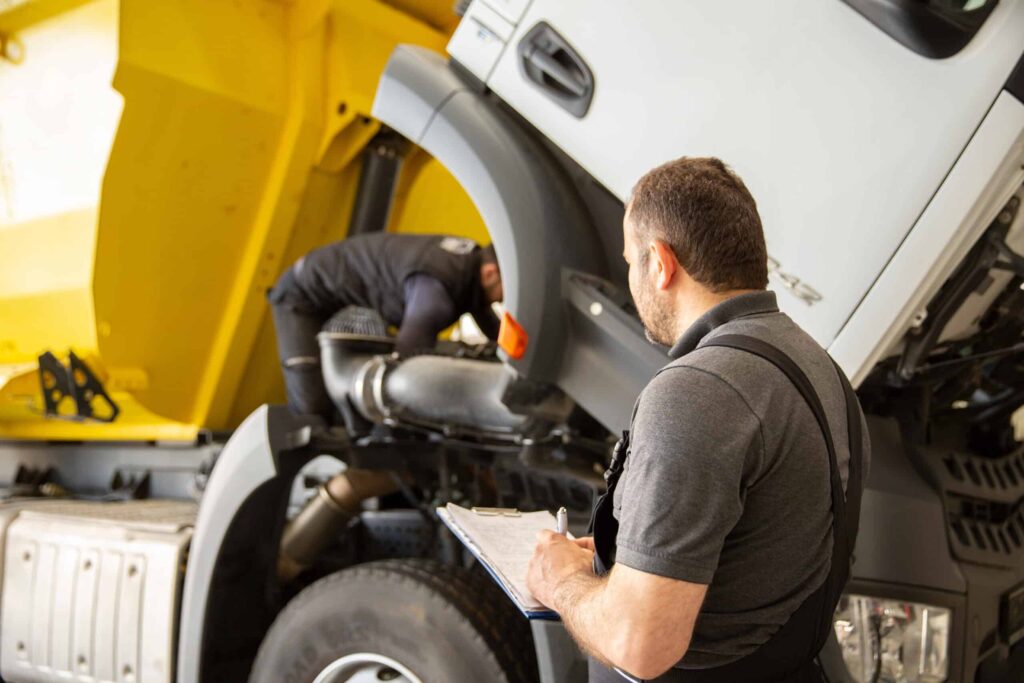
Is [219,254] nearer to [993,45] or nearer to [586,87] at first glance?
[586,87]

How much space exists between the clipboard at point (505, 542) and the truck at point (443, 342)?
0.49 meters

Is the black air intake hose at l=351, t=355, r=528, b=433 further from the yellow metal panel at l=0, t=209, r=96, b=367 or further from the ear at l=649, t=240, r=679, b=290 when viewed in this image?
the yellow metal panel at l=0, t=209, r=96, b=367

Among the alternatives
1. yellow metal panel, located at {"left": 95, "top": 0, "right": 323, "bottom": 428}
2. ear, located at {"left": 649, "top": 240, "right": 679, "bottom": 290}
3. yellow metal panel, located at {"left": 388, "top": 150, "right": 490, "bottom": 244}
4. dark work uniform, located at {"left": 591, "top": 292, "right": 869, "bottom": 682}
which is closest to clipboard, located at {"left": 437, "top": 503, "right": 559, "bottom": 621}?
dark work uniform, located at {"left": 591, "top": 292, "right": 869, "bottom": 682}

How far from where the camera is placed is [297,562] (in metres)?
3.23

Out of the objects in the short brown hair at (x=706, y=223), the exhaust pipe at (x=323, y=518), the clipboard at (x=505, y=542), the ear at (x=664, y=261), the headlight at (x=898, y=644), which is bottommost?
the exhaust pipe at (x=323, y=518)

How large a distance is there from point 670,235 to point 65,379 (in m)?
2.85

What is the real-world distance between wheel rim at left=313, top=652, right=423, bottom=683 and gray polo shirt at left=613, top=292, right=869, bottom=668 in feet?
3.99

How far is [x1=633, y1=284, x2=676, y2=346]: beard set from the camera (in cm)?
157

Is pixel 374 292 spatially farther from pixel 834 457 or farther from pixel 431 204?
pixel 834 457

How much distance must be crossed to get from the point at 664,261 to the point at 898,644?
116 centimetres

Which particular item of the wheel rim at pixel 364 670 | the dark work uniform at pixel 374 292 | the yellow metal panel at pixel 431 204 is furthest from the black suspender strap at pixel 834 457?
the yellow metal panel at pixel 431 204

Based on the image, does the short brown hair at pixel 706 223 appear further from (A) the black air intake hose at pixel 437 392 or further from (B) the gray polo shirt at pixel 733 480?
(A) the black air intake hose at pixel 437 392

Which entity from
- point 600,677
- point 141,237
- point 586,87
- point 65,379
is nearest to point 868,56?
point 586,87

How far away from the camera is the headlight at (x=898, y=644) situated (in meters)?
2.10
